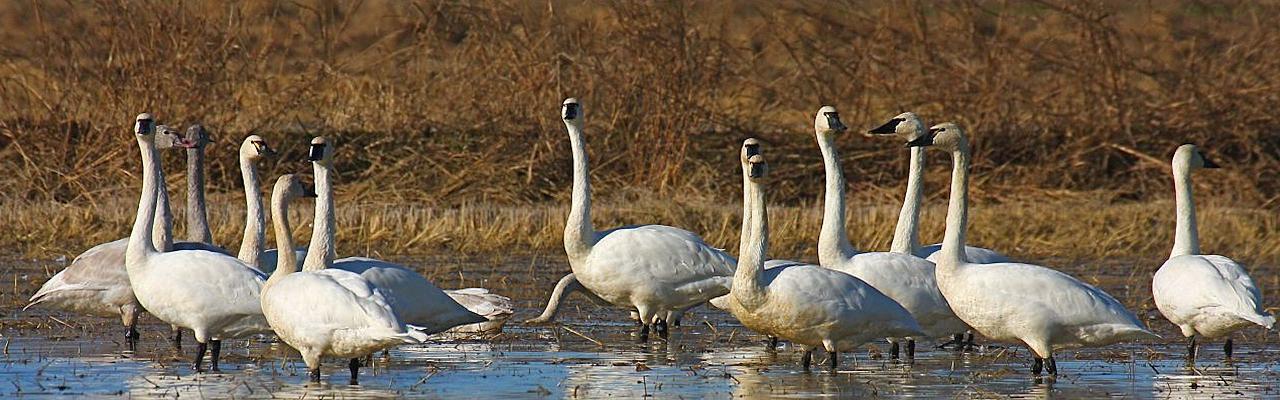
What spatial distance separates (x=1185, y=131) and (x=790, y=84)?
3.79 meters

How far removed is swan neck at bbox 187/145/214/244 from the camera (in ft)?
35.6

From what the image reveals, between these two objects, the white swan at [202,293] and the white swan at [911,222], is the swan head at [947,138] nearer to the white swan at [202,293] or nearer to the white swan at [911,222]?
the white swan at [911,222]

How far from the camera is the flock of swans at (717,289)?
7.94 m

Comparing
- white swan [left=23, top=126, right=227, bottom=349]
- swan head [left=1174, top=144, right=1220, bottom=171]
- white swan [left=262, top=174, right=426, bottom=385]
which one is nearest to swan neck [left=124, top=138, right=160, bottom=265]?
white swan [left=23, top=126, right=227, bottom=349]

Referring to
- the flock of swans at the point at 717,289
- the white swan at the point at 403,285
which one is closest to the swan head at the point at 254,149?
the flock of swans at the point at 717,289

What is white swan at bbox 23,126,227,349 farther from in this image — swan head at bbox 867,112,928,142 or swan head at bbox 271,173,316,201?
swan head at bbox 867,112,928,142

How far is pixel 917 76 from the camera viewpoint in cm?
1800

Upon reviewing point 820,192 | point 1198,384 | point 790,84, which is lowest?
point 1198,384

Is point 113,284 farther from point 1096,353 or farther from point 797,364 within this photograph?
point 1096,353

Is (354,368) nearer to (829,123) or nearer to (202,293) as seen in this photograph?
(202,293)

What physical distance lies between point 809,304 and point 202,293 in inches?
105

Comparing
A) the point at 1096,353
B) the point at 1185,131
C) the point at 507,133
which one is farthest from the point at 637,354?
the point at 1185,131

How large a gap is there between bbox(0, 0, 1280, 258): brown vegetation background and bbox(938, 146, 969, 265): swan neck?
748 cm

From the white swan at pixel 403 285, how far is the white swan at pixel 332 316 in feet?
2.00
